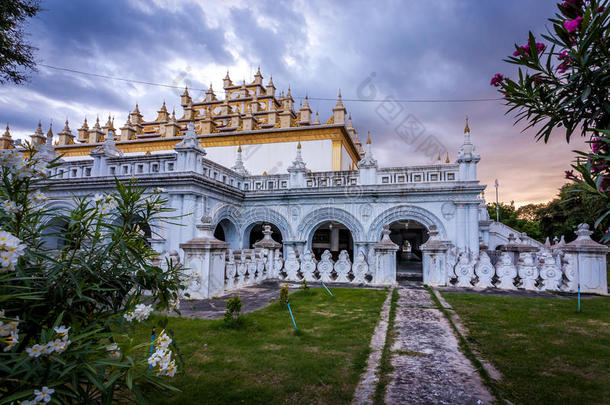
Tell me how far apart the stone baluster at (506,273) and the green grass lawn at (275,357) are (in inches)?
206

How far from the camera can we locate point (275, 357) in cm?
440

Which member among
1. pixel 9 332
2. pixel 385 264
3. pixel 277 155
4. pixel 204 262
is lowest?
pixel 385 264

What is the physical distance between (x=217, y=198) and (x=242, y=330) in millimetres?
8876

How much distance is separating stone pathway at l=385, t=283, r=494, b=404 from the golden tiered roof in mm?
16249

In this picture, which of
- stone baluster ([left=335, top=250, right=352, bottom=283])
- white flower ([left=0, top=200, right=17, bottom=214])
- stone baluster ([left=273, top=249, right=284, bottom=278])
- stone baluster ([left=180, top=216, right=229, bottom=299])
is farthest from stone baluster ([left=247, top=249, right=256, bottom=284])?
white flower ([left=0, top=200, right=17, bottom=214])

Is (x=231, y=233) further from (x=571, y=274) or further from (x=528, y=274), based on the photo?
(x=571, y=274)

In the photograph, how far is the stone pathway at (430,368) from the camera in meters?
3.44

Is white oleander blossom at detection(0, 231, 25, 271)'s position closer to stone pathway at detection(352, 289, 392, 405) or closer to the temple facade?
stone pathway at detection(352, 289, 392, 405)

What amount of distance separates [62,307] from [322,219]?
12647mm

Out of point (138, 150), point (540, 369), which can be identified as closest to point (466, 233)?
point (540, 369)

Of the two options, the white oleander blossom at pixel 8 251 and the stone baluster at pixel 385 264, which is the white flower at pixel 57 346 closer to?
the white oleander blossom at pixel 8 251

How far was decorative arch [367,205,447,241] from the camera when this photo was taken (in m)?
13.2

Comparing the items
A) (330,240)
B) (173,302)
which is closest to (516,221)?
(330,240)

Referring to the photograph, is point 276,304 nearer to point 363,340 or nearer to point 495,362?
point 363,340
